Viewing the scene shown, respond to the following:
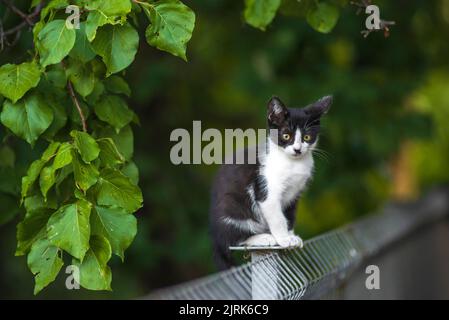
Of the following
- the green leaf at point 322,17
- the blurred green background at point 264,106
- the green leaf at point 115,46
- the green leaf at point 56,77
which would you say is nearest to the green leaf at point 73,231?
the green leaf at point 115,46

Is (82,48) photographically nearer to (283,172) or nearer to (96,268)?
(96,268)

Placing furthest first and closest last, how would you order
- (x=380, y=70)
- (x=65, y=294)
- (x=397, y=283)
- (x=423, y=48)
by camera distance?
(x=423, y=48) < (x=380, y=70) < (x=65, y=294) < (x=397, y=283)

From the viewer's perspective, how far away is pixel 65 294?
23.9ft

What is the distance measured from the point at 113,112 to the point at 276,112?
2.28 ft

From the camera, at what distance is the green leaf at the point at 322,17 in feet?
11.6

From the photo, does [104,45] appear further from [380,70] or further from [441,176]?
[441,176]

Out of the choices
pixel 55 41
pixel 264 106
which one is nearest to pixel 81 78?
pixel 55 41

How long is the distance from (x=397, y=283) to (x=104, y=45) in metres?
3.67

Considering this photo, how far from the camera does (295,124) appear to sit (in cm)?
340

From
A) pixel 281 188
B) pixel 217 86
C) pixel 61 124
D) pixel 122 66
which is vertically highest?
pixel 122 66

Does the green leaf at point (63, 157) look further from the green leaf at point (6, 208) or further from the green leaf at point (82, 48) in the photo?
the green leaf at point (6, 208)

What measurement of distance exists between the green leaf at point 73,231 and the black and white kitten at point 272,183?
3.40 ft

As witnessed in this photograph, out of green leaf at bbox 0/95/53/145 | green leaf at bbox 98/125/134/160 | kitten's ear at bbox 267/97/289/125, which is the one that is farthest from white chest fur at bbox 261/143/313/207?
green leaf at bbox 0/95/53/145

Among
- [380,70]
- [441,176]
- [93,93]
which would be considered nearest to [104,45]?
[93,93]
